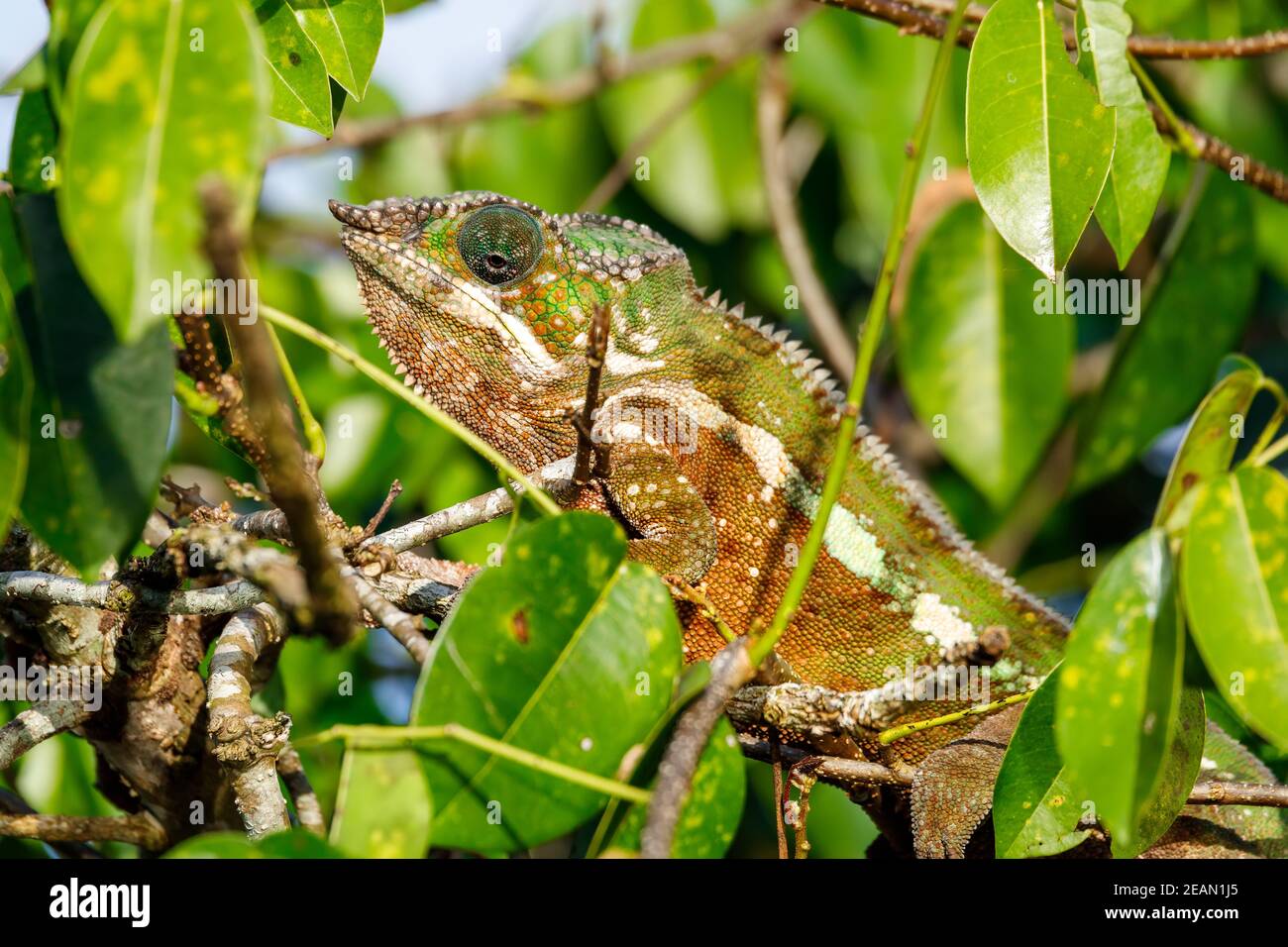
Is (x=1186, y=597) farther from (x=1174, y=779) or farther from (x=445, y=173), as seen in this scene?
(x=445, y=173)

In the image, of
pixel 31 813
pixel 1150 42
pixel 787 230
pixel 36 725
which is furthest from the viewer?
pixel 787 230

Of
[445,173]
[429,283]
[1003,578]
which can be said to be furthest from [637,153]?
[1003,578]

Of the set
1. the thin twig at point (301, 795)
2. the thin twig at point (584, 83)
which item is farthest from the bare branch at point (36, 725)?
the thin twig at point (584, 83)

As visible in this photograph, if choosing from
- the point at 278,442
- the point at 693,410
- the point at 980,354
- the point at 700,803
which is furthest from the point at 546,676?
the point at 980,354

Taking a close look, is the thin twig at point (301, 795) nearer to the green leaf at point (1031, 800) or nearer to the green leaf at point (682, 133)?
the green leaf at point (1031, 800)

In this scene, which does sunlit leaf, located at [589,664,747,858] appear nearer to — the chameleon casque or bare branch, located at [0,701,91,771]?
bare branch, located at [0,701,91,771]

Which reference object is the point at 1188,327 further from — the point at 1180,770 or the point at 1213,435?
the point at 1180,770
